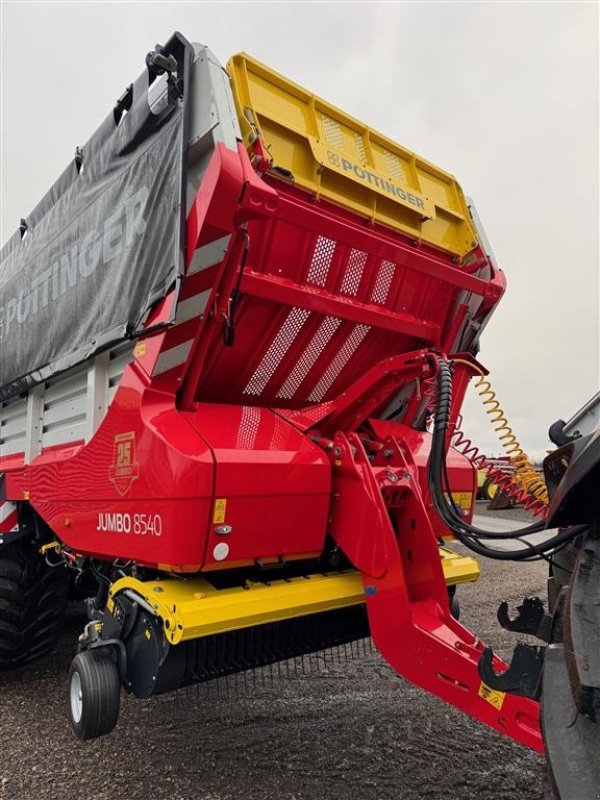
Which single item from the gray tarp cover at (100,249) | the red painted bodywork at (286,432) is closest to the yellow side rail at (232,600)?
the red painted bodywork at (286,432)

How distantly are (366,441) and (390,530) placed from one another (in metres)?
0.52

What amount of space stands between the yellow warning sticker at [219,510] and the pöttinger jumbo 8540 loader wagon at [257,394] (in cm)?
1

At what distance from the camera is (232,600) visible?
2.29m

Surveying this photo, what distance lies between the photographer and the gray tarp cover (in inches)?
101

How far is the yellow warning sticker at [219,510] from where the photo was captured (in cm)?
226

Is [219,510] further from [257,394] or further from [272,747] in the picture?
[272,747]

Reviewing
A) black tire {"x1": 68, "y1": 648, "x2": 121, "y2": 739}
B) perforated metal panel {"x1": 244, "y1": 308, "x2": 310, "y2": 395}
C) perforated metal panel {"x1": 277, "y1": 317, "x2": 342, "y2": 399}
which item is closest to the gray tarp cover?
perforated metal panel {"x1": 244, "y1": 308, "x2": 310, "y2": 395}

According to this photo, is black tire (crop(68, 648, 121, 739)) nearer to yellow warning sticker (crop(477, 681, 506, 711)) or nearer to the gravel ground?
the gravel ground

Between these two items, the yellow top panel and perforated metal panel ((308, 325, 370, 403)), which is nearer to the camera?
the yellow top panel

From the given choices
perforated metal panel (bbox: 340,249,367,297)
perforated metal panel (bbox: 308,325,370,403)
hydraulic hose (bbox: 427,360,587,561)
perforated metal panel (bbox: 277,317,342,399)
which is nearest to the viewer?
hydraulic hose (bbox: 427,360,587,561)

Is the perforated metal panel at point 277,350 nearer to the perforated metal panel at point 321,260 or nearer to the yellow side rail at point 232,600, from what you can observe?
the perforated metal panel at point 321,260

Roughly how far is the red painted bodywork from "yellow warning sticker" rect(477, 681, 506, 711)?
18 mm

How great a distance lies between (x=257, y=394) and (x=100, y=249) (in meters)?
1.09

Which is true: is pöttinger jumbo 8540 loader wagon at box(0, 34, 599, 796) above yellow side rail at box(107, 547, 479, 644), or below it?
above
